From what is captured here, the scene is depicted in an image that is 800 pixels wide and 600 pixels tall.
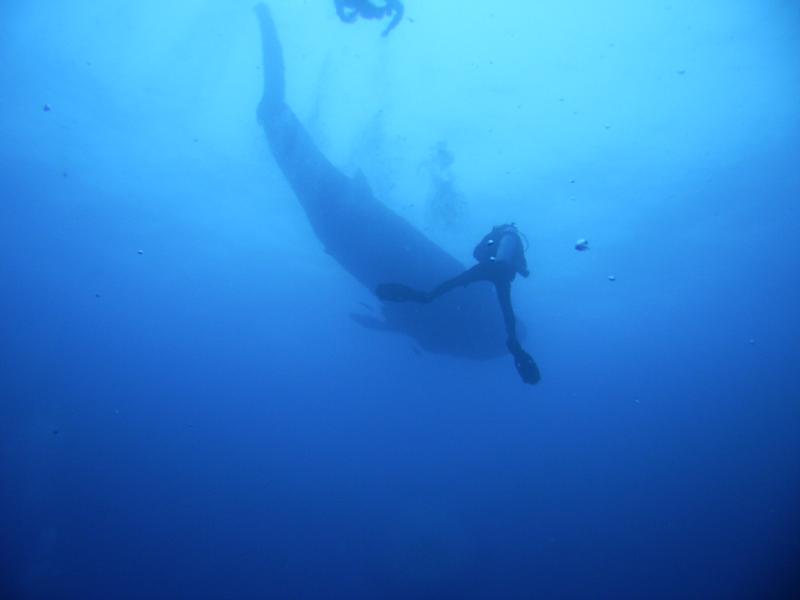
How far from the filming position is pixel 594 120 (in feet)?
47.1

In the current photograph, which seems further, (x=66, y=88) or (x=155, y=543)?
(x=155, y=543)

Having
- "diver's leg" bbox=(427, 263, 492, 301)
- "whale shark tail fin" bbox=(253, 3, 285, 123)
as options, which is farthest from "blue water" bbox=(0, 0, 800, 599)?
"diver's leg" bbox=(427, 263, 492, 301)

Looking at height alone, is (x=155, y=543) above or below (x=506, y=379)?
below

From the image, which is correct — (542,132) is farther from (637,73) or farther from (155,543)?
(155,543)

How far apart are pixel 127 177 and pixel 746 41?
76.2 ft

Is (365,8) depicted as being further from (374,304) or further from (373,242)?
(374,304)

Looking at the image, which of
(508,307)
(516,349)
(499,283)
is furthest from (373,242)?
(516,349)

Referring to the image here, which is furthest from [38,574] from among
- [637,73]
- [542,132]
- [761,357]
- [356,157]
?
[761,357]

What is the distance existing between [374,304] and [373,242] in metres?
11.6

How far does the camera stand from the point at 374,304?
22.9 m

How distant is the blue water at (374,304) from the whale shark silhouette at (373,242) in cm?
292

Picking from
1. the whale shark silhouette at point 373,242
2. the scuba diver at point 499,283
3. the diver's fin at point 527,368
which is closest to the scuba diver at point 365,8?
the whale shark silhouette at point 373,242

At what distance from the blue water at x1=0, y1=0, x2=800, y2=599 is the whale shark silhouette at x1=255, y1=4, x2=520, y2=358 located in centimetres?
292

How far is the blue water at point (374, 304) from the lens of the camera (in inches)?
545
